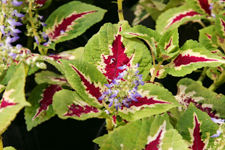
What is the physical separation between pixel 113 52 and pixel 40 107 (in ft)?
1.09

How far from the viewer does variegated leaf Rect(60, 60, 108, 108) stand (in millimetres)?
596

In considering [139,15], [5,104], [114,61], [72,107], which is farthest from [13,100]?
[139,15]

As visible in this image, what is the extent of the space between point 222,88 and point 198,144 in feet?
1.64

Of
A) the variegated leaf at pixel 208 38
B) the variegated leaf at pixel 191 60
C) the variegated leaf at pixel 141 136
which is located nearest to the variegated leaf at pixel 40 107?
the variegated leaf at pixel 141 136

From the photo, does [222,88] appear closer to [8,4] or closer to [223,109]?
[223,109]

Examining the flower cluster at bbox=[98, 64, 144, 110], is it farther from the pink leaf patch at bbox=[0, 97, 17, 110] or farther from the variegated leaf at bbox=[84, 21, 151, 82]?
the pink leaf patch at bbox=[0, 97, 17, 110]

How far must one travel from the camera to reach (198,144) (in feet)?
2.04

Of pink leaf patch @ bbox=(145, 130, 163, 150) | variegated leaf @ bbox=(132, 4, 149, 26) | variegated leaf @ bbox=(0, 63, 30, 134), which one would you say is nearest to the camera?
variegated leaf @ bbox=(0, 63, 30, 134)

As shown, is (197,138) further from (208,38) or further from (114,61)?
(208,38)

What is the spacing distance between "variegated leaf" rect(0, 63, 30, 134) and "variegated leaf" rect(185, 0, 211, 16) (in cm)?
73

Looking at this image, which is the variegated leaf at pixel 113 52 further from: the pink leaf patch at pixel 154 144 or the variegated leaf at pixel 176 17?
the variegated leaf at pixel 176 17

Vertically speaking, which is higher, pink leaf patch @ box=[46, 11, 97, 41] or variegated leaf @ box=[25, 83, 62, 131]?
pink leaf patch @ box=[46, 11, 97, 41]

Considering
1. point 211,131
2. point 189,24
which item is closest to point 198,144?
point 211,131

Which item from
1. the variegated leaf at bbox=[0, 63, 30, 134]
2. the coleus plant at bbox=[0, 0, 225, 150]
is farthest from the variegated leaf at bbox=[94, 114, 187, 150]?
the variegated leaf at bbox=[0, 63, 30, 134]
